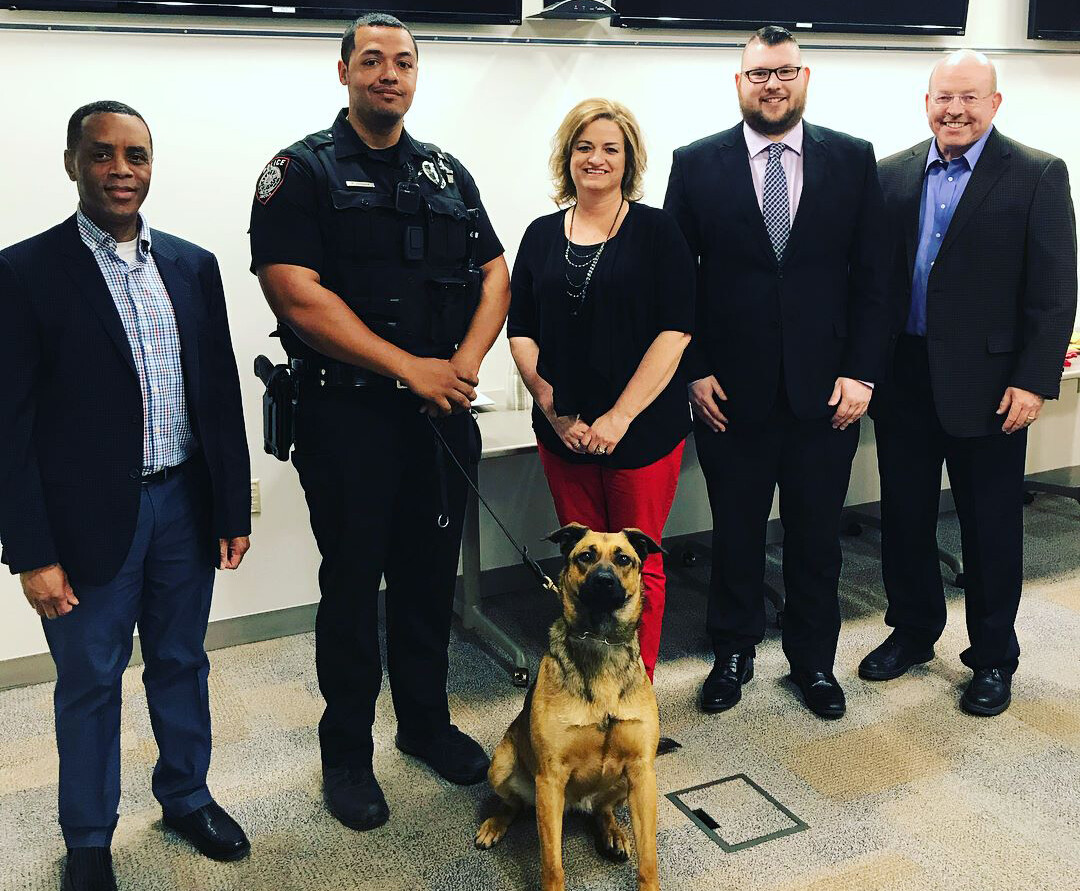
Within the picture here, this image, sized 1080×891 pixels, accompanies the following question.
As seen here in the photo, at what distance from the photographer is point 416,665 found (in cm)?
269

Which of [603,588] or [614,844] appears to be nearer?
[603,588]

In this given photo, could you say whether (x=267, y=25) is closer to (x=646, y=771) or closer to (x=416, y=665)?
(x=416, y=665)

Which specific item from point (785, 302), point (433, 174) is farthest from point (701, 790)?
point (433, 174)

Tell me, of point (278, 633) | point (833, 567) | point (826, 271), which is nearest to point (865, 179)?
point (826, 271)

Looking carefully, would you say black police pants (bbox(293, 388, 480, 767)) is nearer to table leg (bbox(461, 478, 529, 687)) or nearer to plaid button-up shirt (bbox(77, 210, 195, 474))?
plaid button-up shirt (bbox(77, 210, 195, 474))

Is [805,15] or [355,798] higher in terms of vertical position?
[805,15]

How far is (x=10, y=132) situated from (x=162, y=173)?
16.4 inches

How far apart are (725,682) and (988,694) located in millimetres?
748

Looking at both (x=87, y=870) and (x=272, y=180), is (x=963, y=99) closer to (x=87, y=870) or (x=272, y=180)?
(x=272, y=180)

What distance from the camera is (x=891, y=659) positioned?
10.7 feet

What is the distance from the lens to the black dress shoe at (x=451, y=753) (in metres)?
2.67

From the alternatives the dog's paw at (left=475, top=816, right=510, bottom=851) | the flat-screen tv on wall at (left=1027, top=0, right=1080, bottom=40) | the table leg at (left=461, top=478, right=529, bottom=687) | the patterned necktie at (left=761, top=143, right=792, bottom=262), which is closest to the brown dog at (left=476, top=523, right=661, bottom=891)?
the dog's paw at (left=475, top=816, right=510, bottom=851)

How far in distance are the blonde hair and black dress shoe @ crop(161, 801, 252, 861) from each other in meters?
1.73

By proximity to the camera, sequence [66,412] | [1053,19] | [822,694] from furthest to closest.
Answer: [1053,19] → [822,694] → [66,412]
